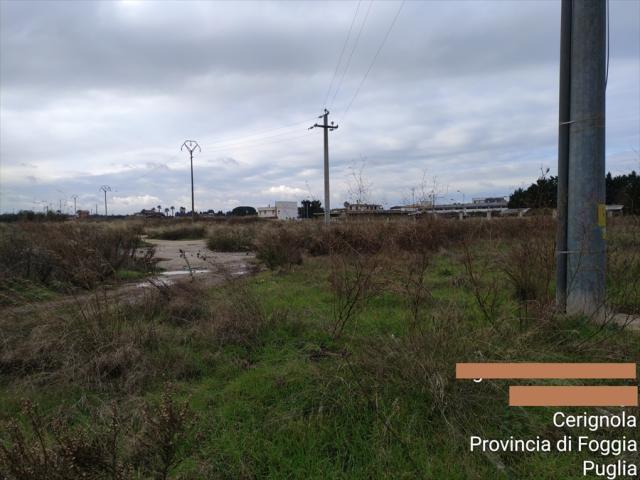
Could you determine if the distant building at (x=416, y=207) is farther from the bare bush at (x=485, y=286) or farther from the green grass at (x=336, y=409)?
the green grass at (x=336, y=409)

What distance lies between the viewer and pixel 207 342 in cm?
385

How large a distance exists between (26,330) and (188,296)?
167 centimetres

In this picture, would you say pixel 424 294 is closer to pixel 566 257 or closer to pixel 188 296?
pixel 566 257

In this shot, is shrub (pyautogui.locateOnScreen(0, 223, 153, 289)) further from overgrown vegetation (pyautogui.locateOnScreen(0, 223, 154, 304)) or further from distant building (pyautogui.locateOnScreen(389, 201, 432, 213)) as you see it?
distant building (pyautogui.locateOnScreen(389, 201, 432, 213))

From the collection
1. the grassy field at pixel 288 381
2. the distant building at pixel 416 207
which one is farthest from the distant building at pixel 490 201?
the grassy field at pixel 288 381

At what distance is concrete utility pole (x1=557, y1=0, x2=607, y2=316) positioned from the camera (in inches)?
165

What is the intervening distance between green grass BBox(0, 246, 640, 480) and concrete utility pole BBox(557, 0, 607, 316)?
24.6 inches

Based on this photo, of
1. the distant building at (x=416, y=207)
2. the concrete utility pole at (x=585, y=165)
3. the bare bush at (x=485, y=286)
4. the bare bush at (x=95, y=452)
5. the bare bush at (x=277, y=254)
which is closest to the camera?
the bare bush at (x=95, y=452)

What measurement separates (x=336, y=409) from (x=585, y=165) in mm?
3798

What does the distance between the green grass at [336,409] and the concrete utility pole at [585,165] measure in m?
0.63

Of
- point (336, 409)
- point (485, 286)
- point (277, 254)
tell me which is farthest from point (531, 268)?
point (277, 254)

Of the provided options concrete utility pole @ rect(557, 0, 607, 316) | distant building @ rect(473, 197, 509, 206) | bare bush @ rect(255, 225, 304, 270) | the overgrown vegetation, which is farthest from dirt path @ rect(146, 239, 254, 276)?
distant building @ rect(473, 197, 509, 206)

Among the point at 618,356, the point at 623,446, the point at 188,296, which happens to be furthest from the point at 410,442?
the point at 188,296

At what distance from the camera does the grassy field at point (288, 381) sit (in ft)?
6.65
